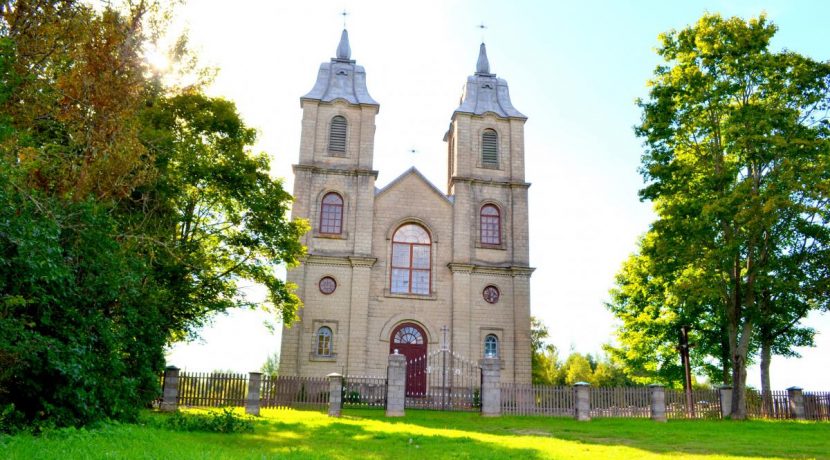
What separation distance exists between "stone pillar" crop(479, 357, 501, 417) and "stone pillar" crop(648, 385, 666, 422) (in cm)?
489

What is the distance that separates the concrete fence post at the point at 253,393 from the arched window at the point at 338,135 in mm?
13412

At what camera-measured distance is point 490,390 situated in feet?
67.1

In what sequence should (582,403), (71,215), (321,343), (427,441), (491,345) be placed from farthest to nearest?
(491,345) → (321,343) → (582,403) → (427,441) → (71,215)

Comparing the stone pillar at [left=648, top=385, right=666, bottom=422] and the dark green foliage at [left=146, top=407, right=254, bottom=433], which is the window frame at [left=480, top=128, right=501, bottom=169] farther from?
the dark green foliage at [left=146, top=407, right=254, bottom=433]

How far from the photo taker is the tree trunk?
2267 centimetres

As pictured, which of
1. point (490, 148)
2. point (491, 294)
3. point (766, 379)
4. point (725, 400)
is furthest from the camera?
point (490, 148)

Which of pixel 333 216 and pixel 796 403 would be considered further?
pixel 333 216

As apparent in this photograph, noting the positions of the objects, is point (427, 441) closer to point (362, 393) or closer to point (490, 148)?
point (362, 393)

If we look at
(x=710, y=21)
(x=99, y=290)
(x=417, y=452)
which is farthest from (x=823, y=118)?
(x=99, y=290)

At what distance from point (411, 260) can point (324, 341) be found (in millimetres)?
5383

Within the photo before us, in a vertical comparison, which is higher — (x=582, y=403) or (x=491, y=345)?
(x=491, y=345)

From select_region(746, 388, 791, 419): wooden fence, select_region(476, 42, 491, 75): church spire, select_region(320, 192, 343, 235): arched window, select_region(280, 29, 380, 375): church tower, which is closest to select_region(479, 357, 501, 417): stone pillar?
select_region(280, 29, 380, 375): church tower

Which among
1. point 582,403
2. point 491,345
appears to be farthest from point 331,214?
point 582,403

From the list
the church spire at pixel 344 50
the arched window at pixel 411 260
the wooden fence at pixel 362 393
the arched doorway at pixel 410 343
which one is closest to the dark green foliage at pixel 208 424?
the wooden fence at pixel 362 393
